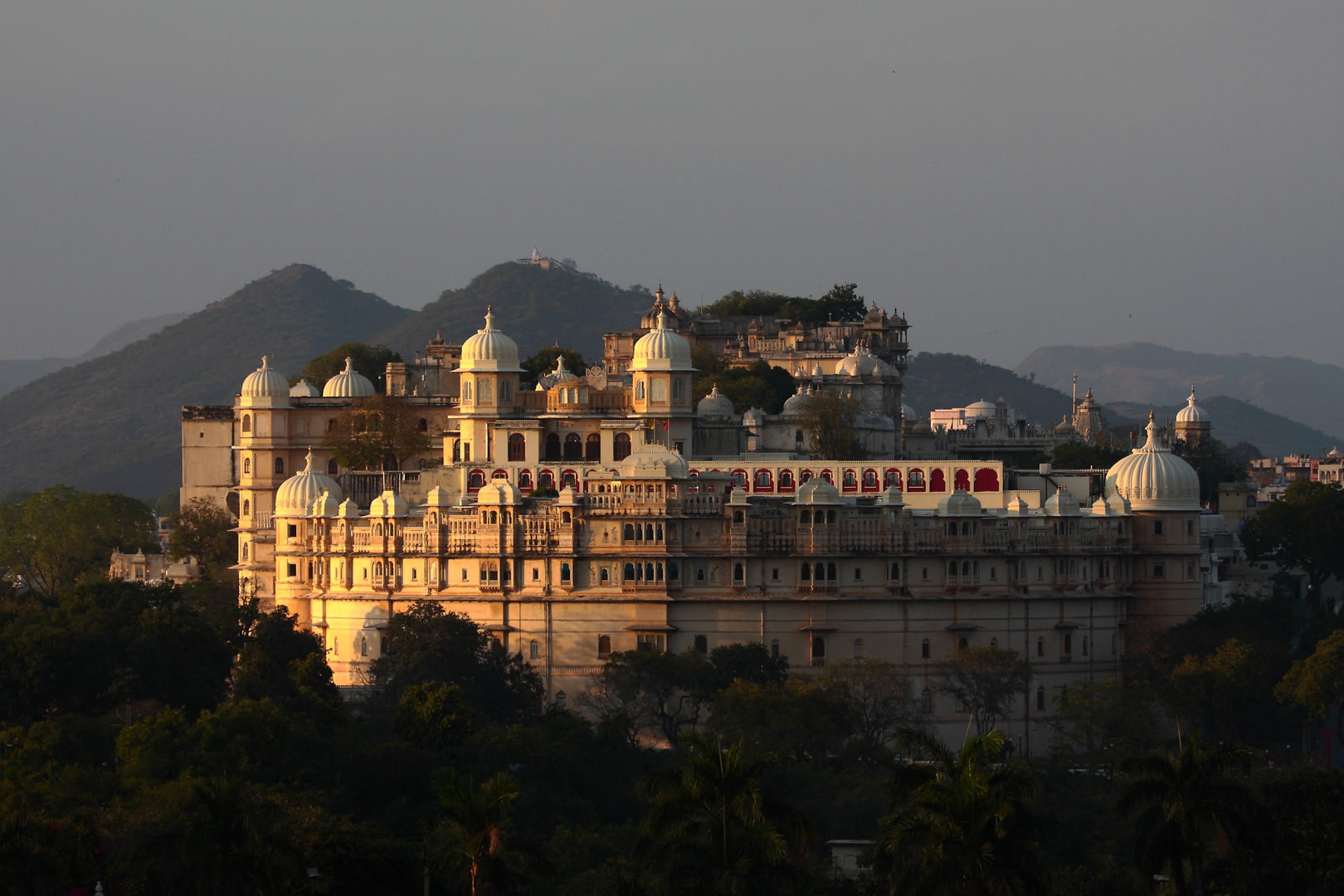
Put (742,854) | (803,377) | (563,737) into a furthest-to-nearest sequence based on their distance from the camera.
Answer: (803,377) → (563,737) → (742,854)

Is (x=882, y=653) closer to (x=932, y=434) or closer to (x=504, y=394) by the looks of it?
(x=504, y=394)

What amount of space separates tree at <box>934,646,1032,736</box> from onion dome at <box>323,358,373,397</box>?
42.5 meters

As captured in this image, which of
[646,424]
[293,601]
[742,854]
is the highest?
[646,424]

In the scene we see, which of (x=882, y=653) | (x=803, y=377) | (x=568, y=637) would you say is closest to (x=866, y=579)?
(x=882, y=653)

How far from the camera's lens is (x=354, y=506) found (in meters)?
107

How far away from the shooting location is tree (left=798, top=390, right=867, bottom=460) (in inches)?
4948

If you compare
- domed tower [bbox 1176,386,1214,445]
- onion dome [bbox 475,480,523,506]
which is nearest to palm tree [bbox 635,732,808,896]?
onion dome [bbox 475,480,523,506]

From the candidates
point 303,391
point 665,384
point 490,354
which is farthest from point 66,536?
point 665,384

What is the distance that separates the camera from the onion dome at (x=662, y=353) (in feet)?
A: 377

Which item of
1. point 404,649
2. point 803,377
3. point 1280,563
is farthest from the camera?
point 803,377

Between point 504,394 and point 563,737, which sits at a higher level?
point 504,394

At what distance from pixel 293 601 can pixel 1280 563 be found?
46.7 m

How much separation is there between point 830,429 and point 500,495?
27.5m

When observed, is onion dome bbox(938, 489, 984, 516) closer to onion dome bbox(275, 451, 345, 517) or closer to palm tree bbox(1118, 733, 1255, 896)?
onion dome bbox(275, 451, 345, 517)
